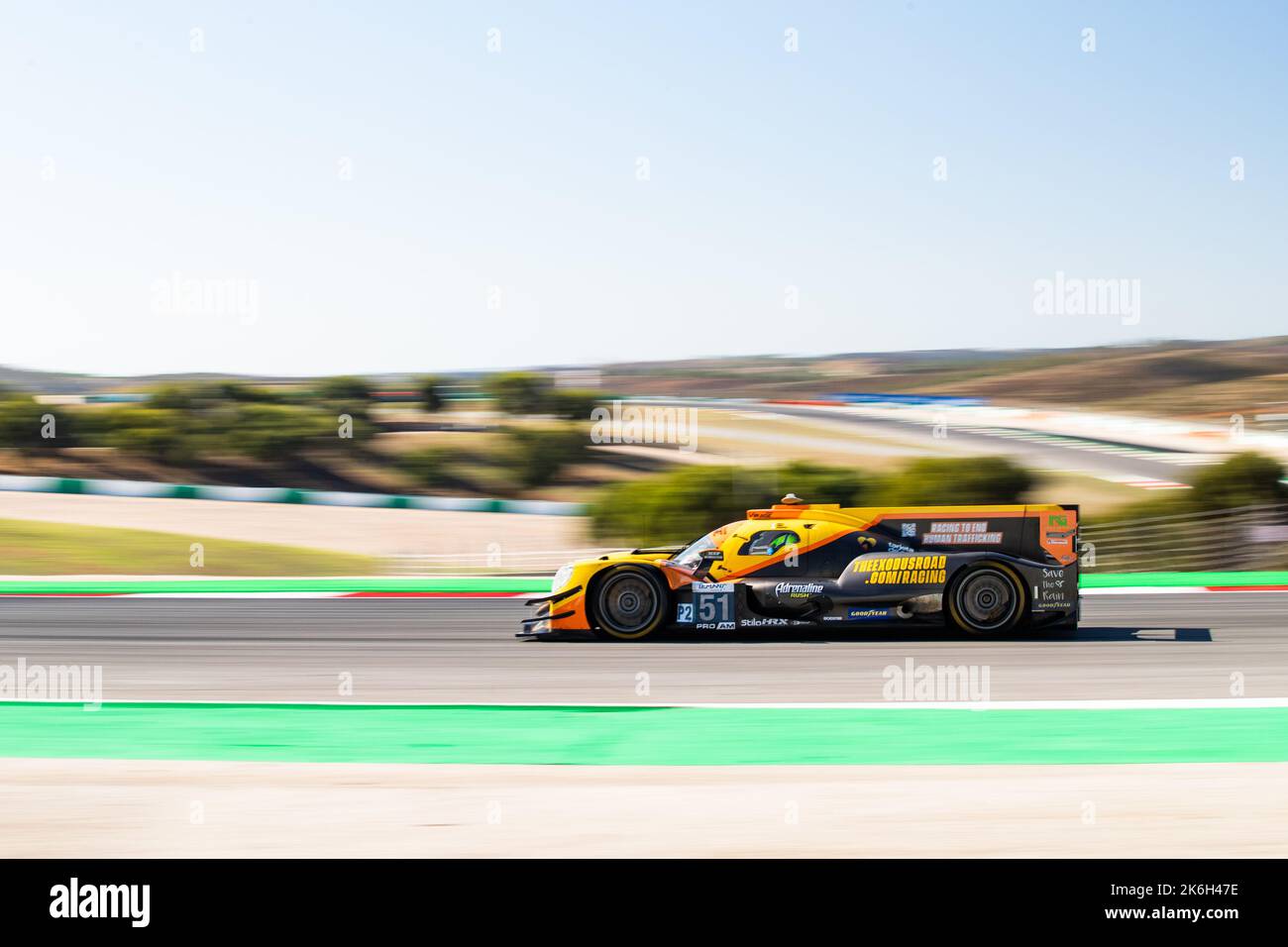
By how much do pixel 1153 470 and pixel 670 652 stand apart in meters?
31.3

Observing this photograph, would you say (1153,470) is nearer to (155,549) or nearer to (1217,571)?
(1217,571)

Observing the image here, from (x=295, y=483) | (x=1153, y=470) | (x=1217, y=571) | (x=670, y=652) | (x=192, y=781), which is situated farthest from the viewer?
(x=295, y=483)

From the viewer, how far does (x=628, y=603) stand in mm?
10859

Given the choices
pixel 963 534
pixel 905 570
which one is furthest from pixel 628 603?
pixel 963 534

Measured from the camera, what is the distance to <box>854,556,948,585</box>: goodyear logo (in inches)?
414

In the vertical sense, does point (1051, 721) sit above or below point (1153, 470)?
below

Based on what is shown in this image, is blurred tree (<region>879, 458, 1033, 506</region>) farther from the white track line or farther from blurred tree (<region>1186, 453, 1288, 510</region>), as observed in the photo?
the white track line

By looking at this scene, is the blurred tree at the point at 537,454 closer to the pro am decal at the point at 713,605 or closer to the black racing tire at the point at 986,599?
the pro am decal at the point at 713,605

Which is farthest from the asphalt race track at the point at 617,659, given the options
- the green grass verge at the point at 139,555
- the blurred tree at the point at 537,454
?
the blurred tree at the point at 537,454

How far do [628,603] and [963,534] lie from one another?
2.97m

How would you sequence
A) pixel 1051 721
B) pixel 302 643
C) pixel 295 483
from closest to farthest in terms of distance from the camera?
pixel 1051 721 < pixel 302 643 < pixel 295 483

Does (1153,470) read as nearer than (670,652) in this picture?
No

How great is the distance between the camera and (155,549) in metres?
24.6
